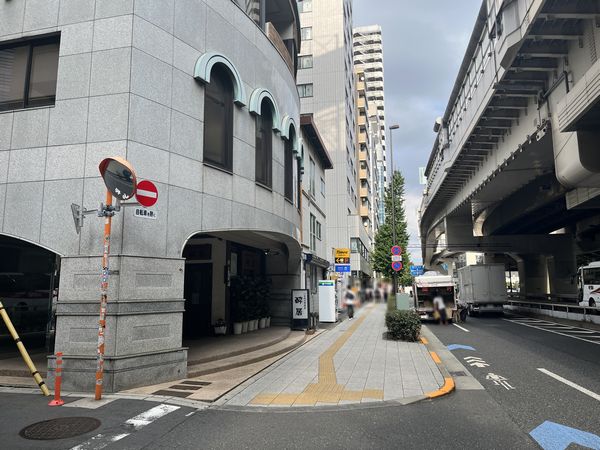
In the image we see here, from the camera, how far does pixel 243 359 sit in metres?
9.80

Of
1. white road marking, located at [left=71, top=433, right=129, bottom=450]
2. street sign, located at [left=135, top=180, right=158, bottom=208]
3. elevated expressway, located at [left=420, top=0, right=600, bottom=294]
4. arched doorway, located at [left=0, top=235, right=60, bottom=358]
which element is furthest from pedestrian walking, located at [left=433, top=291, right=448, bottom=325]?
white road marking, located at [left=71, top=433, right=129, bottom=450]

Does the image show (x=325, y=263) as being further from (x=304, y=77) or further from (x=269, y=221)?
(x=304, y=77)

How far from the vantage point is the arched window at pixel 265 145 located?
1195cm

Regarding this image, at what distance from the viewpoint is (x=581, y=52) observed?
1142 centimetres

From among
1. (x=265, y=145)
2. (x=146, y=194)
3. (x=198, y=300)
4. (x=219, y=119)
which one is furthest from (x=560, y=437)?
(x=198, y=300)

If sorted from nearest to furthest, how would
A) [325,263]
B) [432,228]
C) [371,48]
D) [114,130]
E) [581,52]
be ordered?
[114,130] → [581,52] → [325,263] → [432,228] → [371,48]

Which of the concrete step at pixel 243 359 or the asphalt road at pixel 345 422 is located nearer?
the asphalt road at pixel 345 422

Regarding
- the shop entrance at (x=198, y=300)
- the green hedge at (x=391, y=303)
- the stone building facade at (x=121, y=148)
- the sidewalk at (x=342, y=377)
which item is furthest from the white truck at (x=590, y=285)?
the stone building facade at (x=121, y=148)

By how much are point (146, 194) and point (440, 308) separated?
17433 millimetres

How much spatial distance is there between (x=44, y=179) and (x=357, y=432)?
23.9 feet

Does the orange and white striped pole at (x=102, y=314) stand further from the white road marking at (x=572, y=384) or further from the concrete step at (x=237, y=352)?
the white road marking at (x=572, y=384)

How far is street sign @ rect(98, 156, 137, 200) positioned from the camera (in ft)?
22.3

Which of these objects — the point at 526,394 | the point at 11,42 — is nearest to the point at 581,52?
the point at 526,394

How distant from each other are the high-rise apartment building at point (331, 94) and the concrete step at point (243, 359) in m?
30.4
